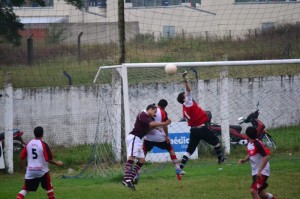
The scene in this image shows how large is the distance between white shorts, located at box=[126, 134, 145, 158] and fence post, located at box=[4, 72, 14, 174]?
4577 mm

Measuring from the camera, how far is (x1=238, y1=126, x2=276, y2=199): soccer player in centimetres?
1293

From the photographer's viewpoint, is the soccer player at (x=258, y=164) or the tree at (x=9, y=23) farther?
the tree at (x=9, y=23)

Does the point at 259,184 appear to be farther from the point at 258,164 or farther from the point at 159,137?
the point at 159,137

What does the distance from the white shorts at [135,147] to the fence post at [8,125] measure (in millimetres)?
4577

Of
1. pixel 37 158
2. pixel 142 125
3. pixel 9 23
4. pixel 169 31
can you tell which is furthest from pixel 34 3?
pixel 37 158

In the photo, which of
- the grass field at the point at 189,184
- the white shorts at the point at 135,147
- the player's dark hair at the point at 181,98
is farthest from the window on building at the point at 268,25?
the white shorts at the point at 135,147

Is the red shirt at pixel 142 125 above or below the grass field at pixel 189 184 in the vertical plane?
above

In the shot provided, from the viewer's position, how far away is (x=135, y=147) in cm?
1588

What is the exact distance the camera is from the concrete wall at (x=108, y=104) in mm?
21234

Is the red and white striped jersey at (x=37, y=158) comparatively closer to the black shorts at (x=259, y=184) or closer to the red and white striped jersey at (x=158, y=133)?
the red and white striped jersey at (x=158, y=133)

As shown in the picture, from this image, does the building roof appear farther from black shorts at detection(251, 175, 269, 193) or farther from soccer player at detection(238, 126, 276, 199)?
black shorts at detection(251, 175, 269, 193)

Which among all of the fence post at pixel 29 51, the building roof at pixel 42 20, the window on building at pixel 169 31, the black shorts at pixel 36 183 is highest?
the building roof at pixel 42 20

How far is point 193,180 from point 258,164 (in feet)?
12.4

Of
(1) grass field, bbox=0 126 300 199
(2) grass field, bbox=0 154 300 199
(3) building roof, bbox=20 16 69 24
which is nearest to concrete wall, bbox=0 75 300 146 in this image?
(1) grass field, bbox=0 126 300 199
